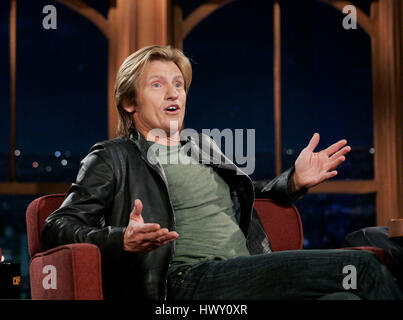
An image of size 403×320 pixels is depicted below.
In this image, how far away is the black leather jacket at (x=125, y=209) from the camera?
1.63m

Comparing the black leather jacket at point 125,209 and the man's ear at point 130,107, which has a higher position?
the man's ear at point 130,107

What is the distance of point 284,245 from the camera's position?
6.92 feet

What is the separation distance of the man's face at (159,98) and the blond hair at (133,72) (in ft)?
0.06

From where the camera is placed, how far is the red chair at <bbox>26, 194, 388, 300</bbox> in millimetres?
1492

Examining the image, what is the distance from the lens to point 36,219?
6.09 feet

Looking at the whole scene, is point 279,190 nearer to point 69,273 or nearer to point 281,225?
A: point 281,225

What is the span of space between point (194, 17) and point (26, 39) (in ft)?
2.75

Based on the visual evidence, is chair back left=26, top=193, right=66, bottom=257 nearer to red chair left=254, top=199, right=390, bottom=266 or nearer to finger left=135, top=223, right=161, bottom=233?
finger left=135, top=223, right=161, bottom=233

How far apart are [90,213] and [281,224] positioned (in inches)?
27.4

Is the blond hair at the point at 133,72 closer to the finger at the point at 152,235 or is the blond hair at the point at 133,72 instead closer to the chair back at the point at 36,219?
the chair back at the point at 36,219
